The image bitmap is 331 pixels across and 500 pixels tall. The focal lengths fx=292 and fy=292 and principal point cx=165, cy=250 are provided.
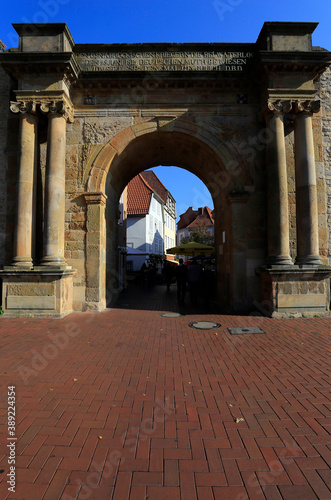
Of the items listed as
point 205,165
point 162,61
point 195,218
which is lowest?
point 205,165

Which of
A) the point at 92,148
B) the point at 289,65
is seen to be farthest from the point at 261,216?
the point at 92,148

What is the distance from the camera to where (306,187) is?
26.5 feet

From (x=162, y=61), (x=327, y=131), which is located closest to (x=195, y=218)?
(x=327, y=131)

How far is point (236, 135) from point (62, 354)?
7804 mm

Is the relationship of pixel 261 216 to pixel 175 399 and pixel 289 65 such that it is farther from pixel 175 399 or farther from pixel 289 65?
pixel 175 399

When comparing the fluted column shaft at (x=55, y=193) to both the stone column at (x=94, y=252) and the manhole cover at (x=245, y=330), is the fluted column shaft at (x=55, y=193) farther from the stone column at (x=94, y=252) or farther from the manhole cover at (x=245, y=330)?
the manhole cover at (x=245, y=330)

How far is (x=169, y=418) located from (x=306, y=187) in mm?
7292

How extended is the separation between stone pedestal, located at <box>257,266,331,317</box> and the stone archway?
1.13 m

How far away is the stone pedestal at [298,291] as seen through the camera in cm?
766

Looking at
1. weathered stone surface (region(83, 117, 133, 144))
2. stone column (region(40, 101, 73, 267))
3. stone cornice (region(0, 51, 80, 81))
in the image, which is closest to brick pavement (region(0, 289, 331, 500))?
stone column (region(40, 101, 73, 267))

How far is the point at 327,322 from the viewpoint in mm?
7117

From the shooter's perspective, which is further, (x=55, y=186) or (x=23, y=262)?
(x=55, y=186)

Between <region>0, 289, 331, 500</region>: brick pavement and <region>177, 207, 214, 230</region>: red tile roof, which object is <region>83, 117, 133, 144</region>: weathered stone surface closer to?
<region>0, 289, 331, 500</region>: brick pavement

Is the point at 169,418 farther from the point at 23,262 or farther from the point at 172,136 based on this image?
the point at 172,136
